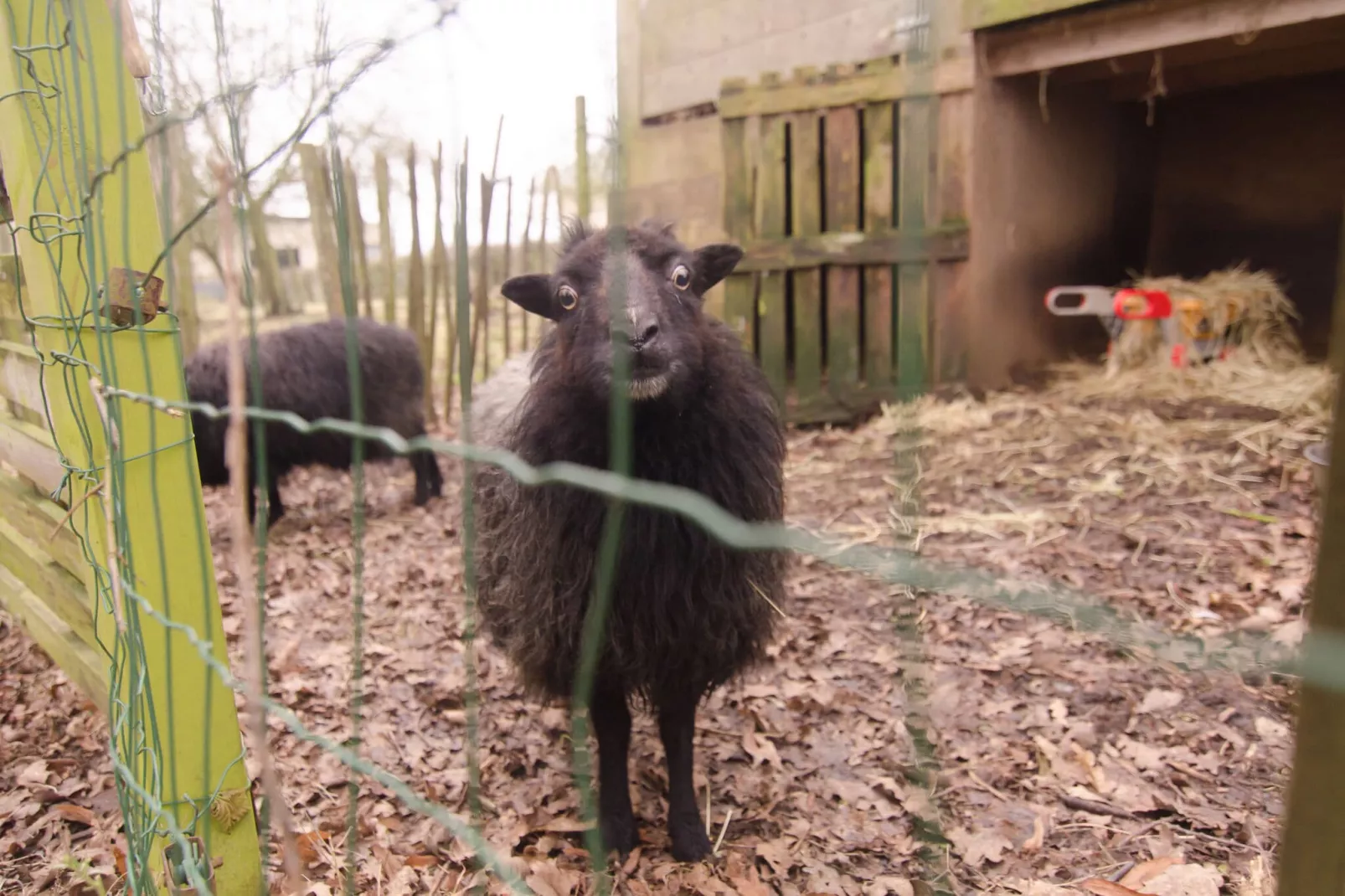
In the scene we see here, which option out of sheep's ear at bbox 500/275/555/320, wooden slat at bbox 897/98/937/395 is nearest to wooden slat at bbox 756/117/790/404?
sheep's ear at bbox 500/275/555/320

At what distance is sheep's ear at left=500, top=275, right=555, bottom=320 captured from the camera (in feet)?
8.77

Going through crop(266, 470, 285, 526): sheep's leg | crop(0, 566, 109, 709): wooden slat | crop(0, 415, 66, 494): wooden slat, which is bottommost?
crop(266, 470, 285, 526): sheep's leg

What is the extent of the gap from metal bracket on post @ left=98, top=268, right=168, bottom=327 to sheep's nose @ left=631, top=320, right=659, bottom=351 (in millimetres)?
1050

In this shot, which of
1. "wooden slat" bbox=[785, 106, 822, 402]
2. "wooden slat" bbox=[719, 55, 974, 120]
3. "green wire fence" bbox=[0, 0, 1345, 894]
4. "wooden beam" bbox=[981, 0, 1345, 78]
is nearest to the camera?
"green wire fence" bbox=[0, 0, 1345, 894]

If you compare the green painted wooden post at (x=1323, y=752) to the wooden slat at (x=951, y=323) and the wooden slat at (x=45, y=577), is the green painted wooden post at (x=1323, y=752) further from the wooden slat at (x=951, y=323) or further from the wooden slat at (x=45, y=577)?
the wooden slat at (x=951, y=323)

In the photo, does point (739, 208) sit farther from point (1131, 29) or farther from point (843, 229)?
point (1131, 29)

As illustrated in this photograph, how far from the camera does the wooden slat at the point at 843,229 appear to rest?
6.31m

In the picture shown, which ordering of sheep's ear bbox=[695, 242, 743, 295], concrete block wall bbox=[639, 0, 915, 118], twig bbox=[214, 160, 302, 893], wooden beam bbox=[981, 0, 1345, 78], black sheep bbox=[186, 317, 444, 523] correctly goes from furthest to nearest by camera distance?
concrete block wall bbox=[639, 0, 915, 118] < black sheep bbox=[186, 317, 444, 523] < wooden beam bbox=[981, 0, 1345, 78] < sheep's ear bbox=[695, 242, 743, 295] < twig bbox=[214, 160, 302, 893]

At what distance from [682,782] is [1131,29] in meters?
5.02

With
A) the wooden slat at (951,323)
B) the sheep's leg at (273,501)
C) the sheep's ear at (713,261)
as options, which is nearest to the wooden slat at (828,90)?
the wooden slat at (951,323)

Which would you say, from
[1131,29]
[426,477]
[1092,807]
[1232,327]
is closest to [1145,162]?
[1232,327]

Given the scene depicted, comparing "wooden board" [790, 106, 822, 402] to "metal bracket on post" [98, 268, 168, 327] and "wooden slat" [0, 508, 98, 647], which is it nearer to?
"wooden slat" [0, 508, 98, 647]

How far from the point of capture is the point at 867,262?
641 centimetres

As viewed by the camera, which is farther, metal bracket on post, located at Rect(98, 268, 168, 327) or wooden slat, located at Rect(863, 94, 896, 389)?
wooden slat, located at Rect(863, 94, 896, 389)
